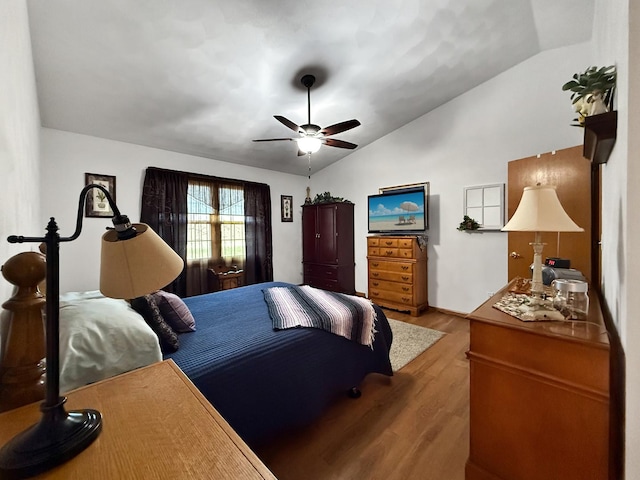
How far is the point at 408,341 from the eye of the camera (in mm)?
2986

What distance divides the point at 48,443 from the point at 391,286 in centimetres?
387

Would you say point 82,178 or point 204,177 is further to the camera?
point 204,177

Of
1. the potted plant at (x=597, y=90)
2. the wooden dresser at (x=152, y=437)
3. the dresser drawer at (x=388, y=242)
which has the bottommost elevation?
the wooden dresser at (x=152, y=437)

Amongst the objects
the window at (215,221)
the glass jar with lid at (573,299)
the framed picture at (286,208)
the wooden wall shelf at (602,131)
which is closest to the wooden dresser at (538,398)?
the glass jar with lid at (573,299)

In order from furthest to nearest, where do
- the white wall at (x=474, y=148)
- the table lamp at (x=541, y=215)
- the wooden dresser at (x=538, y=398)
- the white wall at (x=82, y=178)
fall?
the white wall at (x=474, y=148) → the white wall at (x=82, y=178) → the table lamp at (x=541, y=215) → the wooden dresser at (x=538, y=398)

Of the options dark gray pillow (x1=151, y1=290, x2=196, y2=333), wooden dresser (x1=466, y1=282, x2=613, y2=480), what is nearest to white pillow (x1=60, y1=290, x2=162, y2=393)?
dark gray pillow (x1=151, y1=290, x2=196, y2=333)

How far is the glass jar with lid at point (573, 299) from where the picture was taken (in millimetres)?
1167

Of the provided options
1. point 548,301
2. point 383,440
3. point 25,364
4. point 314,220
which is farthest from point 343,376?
point 314,220

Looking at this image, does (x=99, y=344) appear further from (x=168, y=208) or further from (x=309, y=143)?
(x=168, y=208)

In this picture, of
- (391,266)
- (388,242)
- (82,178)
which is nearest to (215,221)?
(82,178)

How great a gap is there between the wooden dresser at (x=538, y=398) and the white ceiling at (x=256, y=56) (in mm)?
2511

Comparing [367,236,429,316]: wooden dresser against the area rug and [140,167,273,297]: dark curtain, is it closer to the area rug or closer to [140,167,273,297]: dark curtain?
the area rug

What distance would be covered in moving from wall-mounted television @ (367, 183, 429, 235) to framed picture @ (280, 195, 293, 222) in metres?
1.57

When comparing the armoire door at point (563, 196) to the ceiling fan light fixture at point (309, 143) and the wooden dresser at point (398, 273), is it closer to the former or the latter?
the wooden dresser at point (398, 273)
